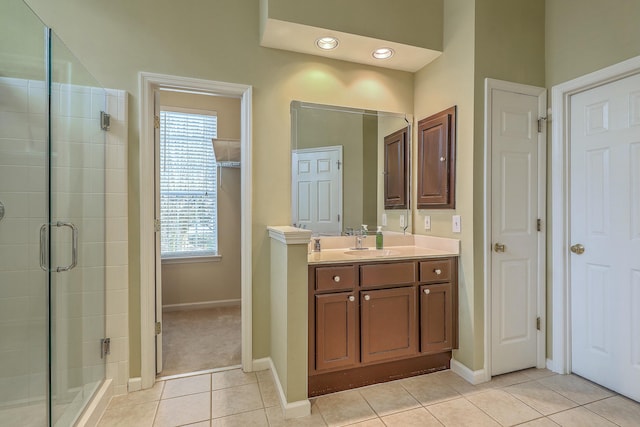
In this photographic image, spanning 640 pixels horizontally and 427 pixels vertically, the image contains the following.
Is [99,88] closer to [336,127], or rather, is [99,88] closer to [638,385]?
[336,127]

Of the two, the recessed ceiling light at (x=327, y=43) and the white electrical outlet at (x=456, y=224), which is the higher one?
the recessed ceiling light at (x=327, y=43)

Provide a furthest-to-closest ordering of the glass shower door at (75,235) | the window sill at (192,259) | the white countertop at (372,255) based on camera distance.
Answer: the window sill at (192,259)
the white countertop at (372,255)
the glass shower door at (75,235)

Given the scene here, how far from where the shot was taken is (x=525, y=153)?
2.38 metres

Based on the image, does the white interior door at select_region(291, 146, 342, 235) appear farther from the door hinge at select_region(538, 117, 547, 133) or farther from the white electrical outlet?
the door hinge at select_region(538, 117, 547, 133)

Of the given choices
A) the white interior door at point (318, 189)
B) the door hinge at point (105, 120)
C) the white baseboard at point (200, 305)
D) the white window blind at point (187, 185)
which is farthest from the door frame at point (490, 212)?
the white window blind at point (187, 185)

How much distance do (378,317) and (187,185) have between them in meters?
2.83

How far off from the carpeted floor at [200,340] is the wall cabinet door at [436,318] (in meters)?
1.51

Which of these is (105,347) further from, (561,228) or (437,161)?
(561,228)

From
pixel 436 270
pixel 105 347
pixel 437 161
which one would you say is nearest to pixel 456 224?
pixel 436 270

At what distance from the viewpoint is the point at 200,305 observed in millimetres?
3863

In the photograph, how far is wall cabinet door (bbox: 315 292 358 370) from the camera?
6.61 feet

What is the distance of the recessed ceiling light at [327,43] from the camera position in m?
2.33

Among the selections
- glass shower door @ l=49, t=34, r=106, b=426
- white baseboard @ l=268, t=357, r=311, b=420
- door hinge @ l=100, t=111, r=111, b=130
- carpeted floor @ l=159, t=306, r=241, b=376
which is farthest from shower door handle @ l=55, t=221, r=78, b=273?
white baseboard @ l=268, t=357, r=311, b=420

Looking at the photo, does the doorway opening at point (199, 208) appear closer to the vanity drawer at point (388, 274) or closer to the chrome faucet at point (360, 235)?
the chrome faucet at point (360, 235)
